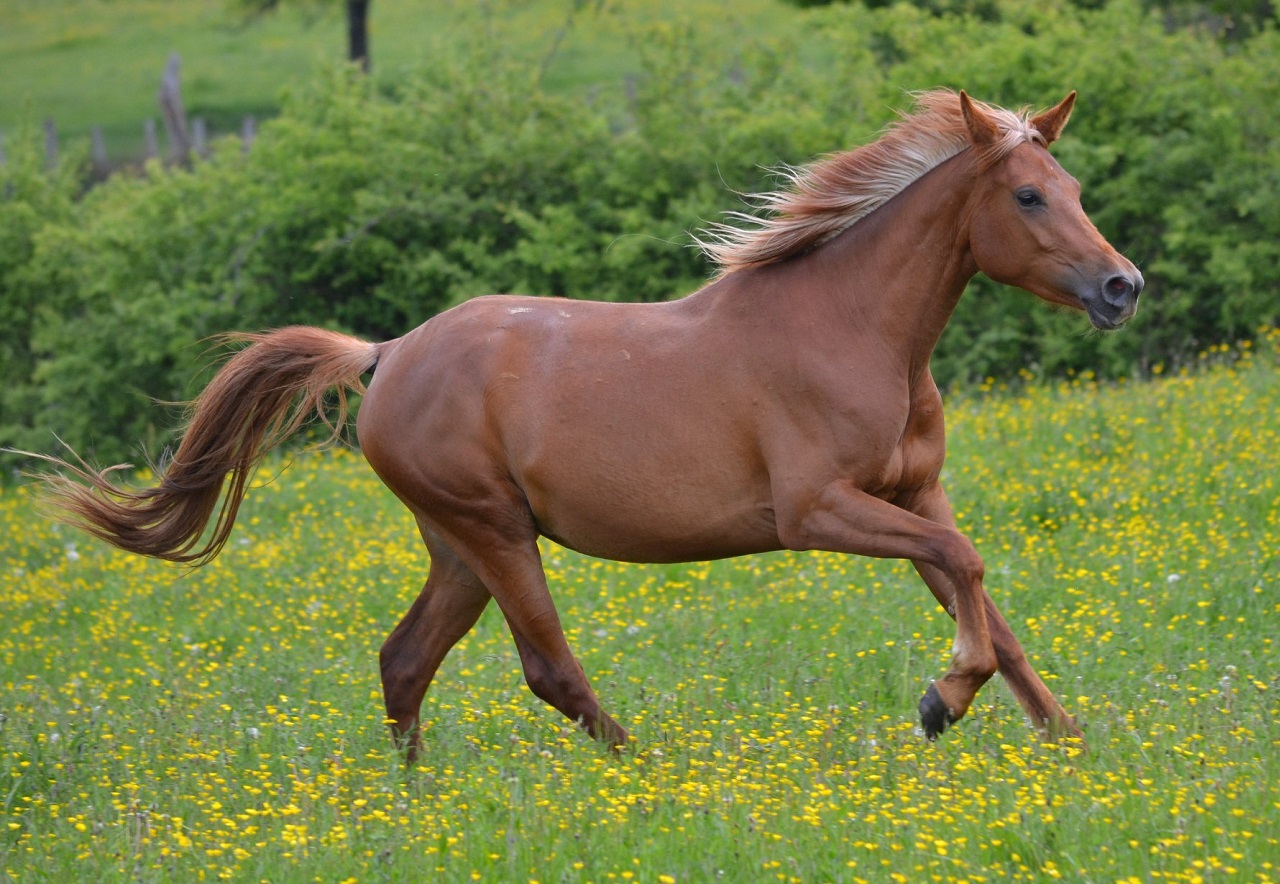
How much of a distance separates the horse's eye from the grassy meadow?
1814 millimetres

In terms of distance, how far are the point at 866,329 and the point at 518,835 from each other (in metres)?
2.12

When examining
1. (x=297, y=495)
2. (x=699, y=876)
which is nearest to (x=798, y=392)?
(x=699, y=876)

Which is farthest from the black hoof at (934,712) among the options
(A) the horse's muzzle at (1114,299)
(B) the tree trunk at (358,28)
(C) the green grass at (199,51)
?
(B) the tree trunk at (358,28)

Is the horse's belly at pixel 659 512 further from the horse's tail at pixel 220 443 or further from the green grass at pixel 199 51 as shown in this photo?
the green grass at pixel 199 51

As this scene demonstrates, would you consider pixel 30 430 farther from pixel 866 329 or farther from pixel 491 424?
pixel 866 329

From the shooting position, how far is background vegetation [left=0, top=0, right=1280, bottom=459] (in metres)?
13.0

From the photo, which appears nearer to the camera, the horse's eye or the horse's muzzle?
the horse's muzzle

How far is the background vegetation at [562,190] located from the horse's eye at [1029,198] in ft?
26.9

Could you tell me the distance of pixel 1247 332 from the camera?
41.9ft

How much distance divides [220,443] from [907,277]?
9.73ft

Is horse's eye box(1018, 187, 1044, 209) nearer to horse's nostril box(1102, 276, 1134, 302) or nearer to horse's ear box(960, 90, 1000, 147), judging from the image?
horse's ear box(960, 90, 1000, 147)

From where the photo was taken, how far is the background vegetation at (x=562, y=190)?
13.0 metres

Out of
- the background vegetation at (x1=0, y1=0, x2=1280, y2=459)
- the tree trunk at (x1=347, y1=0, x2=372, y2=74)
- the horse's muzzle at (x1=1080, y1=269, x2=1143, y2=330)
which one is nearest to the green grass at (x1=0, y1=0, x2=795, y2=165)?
the tree trunk at (x1=347, y1=0, x2=372, y2=74)

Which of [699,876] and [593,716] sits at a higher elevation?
[699,876]
